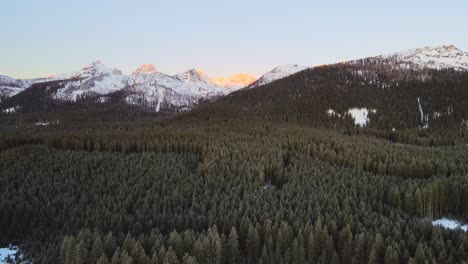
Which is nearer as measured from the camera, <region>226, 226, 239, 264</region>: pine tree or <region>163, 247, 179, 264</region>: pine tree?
<region>163, 247, 179, 264</region>: pine tree

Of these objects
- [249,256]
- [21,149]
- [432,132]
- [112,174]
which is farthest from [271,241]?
[432,132]

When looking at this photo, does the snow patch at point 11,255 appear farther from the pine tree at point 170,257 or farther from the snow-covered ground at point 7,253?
the pine tree at point 170,257

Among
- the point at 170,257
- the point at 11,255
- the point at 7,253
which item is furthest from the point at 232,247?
the point at 7,253

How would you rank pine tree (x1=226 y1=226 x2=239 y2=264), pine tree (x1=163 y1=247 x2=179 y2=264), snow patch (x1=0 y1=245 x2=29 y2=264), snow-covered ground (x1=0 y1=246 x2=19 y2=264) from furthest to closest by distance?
1. pine tree (x1=226 y1=226 x2=239 y2=264)
2. snow-covered ground (x1=0 y1=246 x2=19 y2=264)
3. snow patch (x1=0 y1=245 x2=29 y2=264)
4. pine tree (x1=163 y1=247 x2=179 y2=264)

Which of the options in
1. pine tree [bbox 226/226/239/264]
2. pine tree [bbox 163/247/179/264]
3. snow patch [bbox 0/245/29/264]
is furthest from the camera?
pine tree [bbox 226/226/239/264]

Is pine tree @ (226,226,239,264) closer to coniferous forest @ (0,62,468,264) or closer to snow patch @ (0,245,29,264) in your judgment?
coniferous forest @ (0,62,468,264)

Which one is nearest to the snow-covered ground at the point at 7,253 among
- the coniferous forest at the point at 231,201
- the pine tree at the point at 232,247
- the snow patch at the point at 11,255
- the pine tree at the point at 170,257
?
the snow patch at the point at 11,255

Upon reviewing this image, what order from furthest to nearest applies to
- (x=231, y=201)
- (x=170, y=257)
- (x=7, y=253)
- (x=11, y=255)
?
(x=231, y=201) → (x=7, y=253) → (x=11, y=255) → (x=170, y=257)

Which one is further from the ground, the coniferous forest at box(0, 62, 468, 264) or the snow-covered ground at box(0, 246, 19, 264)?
the coniferous forest at box(0, 62, 468, 264)

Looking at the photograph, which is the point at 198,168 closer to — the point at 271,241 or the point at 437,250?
the point at 271,241

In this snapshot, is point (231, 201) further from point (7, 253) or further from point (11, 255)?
point (7, 253)

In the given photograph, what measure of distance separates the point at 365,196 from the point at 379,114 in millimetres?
130046

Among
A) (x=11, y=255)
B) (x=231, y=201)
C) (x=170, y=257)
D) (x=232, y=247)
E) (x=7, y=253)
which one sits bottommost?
(x=232, y=247)

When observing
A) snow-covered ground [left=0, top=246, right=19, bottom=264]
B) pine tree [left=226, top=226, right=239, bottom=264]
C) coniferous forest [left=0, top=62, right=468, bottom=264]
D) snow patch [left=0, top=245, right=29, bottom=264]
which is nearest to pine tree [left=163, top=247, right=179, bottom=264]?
coniferous forest [left=0, top=62, right=468, bottom=264]
